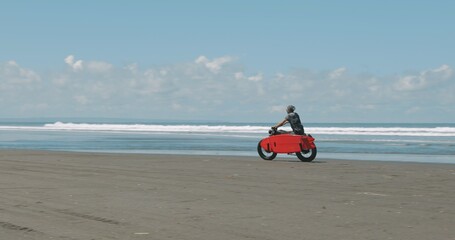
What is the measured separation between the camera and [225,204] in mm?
9836

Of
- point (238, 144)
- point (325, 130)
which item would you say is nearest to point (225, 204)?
point (238, 144)

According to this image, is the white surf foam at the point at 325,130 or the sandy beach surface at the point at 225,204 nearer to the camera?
the sandy beach surface at the point at 225,204

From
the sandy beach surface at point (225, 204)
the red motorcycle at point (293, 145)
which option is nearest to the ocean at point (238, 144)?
the red motorcycle at point (293, 145)

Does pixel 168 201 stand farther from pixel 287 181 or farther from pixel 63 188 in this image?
pixel 287 181

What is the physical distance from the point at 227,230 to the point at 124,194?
13.2 ft

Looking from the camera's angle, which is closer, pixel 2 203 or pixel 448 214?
pixel 448 214

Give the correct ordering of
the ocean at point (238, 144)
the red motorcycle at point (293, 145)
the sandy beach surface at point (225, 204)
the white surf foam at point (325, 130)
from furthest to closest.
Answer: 1. the white surf foam at point (325, 130)
2. the ocean at point (238, 144)
3. the red motorcycle at point (293, 145)
4. the sandy beach surface at point (225, 204)

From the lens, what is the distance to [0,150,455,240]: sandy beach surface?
24.3ft

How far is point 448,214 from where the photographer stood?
8.93 meters

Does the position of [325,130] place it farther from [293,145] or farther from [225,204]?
[225,204]

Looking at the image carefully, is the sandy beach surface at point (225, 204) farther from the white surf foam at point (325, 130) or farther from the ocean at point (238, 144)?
the white surf foam at point (325, 130)

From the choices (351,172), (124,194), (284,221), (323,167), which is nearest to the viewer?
(284,221)

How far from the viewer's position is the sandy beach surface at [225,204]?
7.40m

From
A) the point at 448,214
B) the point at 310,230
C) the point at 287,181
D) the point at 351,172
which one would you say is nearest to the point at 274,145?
the point at 351,172
